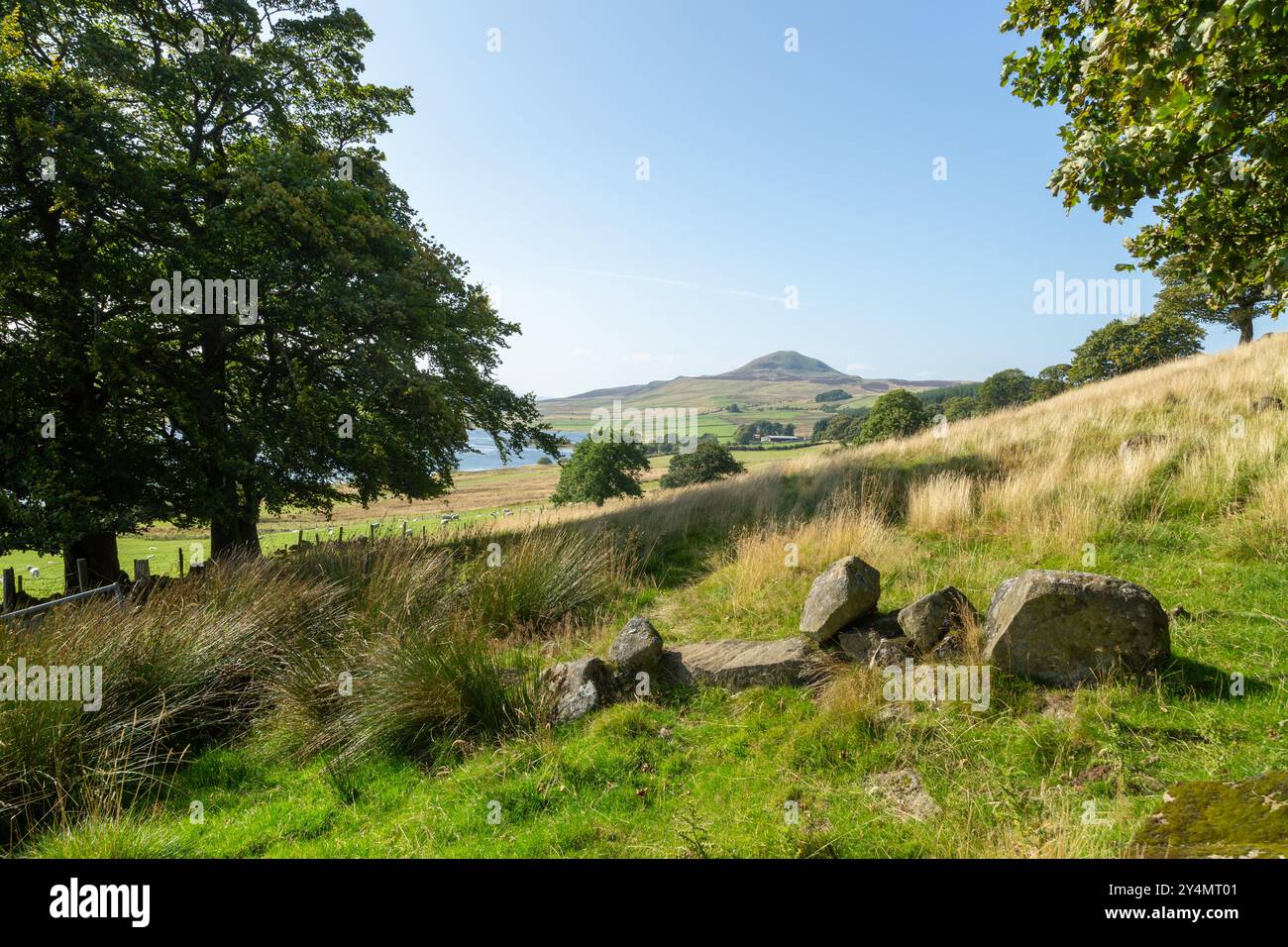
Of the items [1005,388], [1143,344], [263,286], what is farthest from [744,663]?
[1005,388]

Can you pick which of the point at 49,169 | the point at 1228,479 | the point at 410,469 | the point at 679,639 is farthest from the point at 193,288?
the point at 1228,479

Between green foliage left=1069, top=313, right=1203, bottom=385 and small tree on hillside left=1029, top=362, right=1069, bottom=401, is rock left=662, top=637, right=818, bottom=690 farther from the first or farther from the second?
small tree on hillside left=1029, top=362, right=1069, bottom=401

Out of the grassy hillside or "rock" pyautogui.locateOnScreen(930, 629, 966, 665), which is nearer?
the grassy hillside

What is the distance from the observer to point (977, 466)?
434 inches

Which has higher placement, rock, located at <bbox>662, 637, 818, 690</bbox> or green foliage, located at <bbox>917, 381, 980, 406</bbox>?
green foliage, located at <bbox>917, 381, 980, 406</bbox>

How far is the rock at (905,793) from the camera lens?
11.6ft

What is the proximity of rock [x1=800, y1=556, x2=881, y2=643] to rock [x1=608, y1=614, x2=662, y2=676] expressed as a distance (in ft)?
5.13

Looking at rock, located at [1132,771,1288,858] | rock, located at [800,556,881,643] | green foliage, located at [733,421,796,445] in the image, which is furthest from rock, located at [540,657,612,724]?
green foliage, located at [733,421,796,445]

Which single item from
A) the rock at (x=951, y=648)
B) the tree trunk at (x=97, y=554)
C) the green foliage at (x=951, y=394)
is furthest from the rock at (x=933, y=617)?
the green foliage at (x=951, y=394)

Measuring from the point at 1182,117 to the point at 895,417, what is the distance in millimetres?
47446

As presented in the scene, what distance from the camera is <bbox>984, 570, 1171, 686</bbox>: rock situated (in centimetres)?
448

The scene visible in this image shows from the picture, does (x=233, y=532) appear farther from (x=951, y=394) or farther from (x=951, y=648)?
(x=951, y=394)

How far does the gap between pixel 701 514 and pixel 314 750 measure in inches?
321
